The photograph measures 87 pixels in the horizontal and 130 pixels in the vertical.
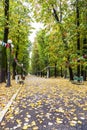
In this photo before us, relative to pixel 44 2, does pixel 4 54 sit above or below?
below

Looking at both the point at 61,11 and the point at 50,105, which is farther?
the point at 61,11

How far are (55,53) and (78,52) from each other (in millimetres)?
8311

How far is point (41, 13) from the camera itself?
25.7 m

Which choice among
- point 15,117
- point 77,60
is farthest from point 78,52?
point 15,117

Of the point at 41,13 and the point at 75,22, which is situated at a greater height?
the point at 41,13

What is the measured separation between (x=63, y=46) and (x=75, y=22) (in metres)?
2.74

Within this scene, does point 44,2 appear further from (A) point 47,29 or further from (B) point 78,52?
(B) point 78,52

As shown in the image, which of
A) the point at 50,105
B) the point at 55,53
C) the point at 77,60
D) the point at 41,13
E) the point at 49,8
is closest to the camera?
the point at 50,105

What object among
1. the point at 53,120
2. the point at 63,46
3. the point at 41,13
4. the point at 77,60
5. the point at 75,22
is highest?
the point at 41,13

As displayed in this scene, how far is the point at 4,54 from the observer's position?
1978 cm

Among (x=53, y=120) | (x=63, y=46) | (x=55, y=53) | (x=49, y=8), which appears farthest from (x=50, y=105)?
(x=55, y=53)

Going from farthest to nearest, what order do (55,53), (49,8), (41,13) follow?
1. (55,53)
2. (41,13)
3. (49,8)

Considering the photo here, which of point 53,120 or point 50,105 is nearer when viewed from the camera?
point 53,120

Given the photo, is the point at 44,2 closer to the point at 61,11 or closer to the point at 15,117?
the point at 61,11
